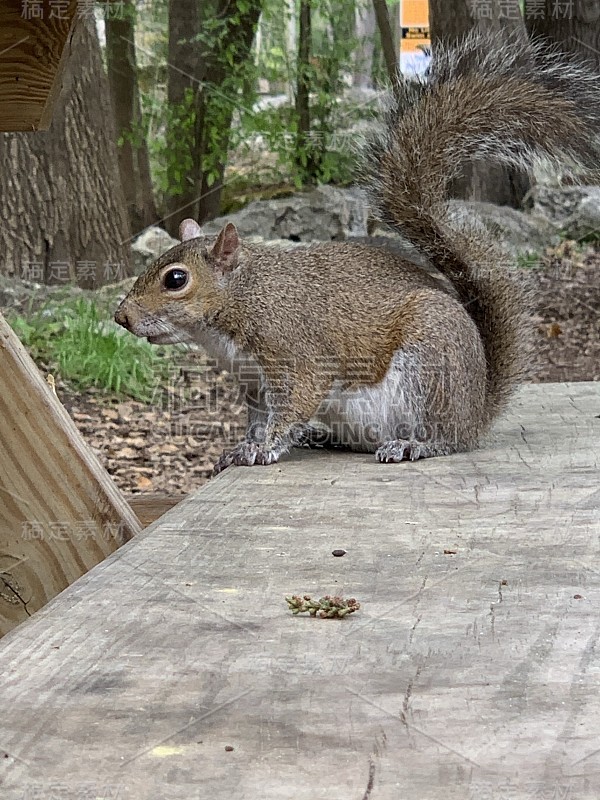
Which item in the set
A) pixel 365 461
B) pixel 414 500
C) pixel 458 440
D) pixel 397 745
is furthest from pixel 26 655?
pixel 458 440

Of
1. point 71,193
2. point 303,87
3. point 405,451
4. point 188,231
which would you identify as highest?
point 303,87

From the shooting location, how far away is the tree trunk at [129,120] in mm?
7316

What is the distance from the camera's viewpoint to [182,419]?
5.03 meters

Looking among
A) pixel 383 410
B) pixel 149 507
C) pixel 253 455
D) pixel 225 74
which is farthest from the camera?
pixel 225 74

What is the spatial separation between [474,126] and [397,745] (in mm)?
2017

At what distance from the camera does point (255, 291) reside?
8.70 feet

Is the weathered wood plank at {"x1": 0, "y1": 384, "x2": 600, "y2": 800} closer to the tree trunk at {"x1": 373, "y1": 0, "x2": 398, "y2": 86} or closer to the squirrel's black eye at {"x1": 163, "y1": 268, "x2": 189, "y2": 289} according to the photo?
the squirrel's black eye at {"x1": 163, "y1": 268, "x2": 189, "y2": 289}

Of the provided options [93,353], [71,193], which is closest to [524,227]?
[71,193]

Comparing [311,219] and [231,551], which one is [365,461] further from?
[311,219]

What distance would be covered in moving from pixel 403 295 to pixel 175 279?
518 millimetres

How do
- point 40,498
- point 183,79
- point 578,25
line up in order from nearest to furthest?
point 40,498, point 578,25, point 183,79

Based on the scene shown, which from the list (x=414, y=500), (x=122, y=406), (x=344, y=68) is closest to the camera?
(x=414, y=500)

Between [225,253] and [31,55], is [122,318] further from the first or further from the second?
[31,55]

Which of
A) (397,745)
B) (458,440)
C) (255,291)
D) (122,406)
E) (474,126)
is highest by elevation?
(474,126)
